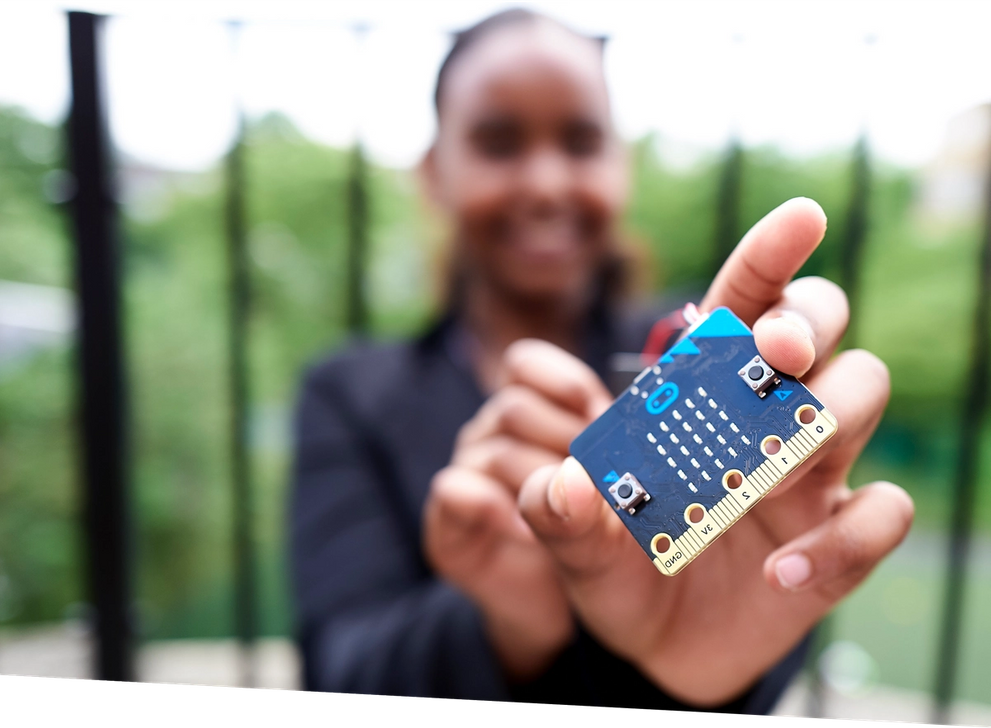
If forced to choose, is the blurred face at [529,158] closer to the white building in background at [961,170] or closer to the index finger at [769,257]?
the index finger at [769,257]

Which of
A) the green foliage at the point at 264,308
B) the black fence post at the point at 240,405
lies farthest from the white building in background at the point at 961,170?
the black fence post at the point at 240,405

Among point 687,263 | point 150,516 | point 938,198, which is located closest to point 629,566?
point 687,263

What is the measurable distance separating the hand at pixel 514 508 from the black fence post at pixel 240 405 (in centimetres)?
97

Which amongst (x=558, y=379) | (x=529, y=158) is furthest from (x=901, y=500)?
(x=529, y=158)

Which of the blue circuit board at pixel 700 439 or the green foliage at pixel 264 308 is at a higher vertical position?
the green foliage at pixel 264 308

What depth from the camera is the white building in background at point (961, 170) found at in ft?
3.22

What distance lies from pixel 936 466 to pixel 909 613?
0.92 m

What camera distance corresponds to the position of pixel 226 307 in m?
1.39

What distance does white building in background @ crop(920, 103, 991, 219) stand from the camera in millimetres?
982

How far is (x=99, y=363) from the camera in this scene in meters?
1.17

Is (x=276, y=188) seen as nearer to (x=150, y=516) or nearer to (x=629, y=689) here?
(x=150, y=516)

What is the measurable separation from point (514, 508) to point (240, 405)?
107 centimetres

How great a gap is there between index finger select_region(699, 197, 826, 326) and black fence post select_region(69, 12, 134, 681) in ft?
3.96

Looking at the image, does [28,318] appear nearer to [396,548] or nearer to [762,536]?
[396,548]
